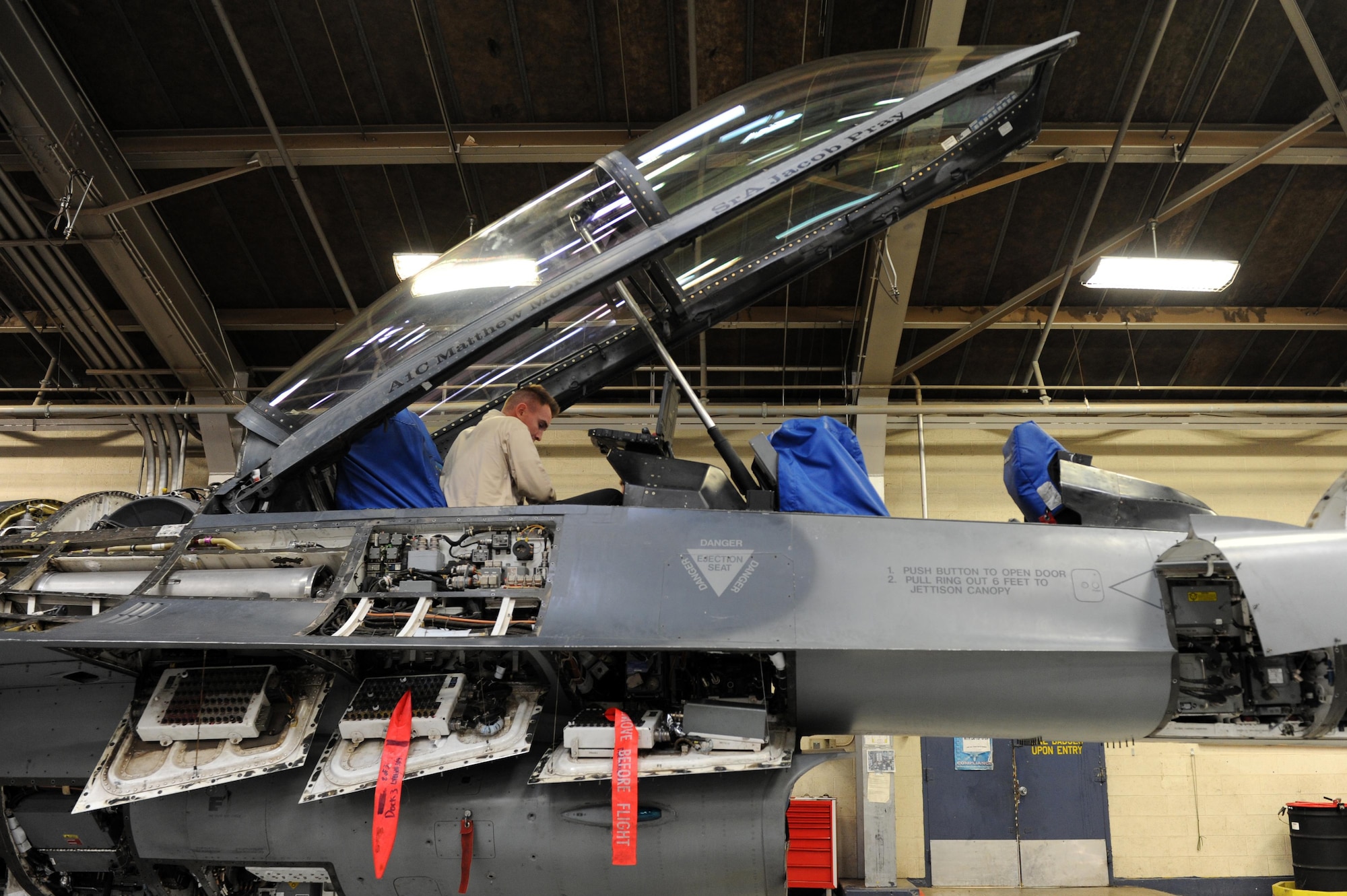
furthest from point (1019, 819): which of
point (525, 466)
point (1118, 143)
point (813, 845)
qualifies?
point (525, 466)

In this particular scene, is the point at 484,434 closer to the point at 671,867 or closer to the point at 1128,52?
the point at 671,867

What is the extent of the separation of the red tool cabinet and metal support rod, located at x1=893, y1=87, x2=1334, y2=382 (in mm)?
5692

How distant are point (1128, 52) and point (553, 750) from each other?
884 cm

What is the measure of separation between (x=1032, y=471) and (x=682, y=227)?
223cm

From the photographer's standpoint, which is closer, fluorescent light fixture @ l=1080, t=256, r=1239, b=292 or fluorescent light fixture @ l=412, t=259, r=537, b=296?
fluorescent light fixture @ l=412, t=259, r=537, b=296

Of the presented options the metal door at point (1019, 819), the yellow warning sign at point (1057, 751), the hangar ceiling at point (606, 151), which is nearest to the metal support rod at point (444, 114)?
the hangar ceiling at point (606, 151)

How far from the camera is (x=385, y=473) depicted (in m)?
4.48

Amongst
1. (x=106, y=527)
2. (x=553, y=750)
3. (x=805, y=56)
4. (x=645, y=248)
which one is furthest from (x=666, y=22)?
(x=553, y=750)

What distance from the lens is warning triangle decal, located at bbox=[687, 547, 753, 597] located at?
11.5ft

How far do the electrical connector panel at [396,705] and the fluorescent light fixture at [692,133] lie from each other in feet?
8.82

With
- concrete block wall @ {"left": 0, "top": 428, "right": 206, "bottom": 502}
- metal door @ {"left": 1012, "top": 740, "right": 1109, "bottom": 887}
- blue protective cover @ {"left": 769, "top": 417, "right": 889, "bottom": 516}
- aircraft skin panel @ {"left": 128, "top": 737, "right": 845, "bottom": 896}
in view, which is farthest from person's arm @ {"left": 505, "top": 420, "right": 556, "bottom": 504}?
concrete block wall @ {"left": 0, "top": 428, "right": 206, "bottom": 502}

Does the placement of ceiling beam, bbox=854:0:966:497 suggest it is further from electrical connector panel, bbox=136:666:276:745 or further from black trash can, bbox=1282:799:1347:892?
electrical connector panel, bbox=136:666:276:745

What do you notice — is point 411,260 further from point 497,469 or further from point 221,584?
point 221,584

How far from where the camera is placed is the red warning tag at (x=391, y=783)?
11.0 ft
